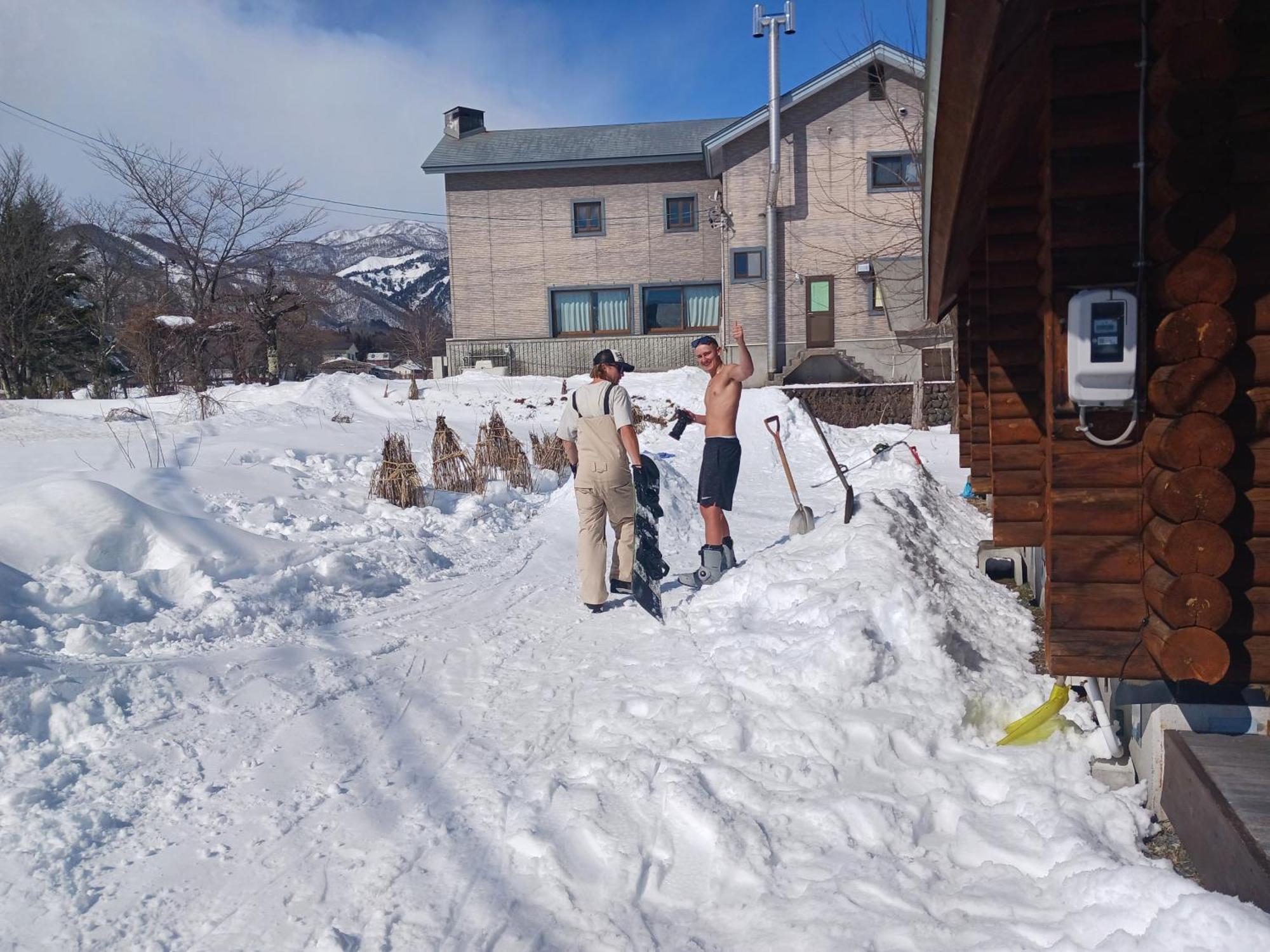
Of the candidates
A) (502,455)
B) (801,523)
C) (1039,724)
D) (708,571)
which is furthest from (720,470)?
(502,455)

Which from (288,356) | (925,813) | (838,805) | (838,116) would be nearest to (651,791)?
(838,805)

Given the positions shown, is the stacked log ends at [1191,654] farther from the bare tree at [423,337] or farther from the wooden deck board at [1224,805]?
the bare tree at [423,337]

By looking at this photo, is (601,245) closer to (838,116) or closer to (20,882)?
(838,116)

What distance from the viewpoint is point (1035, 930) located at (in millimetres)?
2395

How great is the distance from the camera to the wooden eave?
257 centimetres

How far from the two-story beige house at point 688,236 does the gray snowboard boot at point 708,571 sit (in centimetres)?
1725

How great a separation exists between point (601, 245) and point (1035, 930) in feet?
81.8

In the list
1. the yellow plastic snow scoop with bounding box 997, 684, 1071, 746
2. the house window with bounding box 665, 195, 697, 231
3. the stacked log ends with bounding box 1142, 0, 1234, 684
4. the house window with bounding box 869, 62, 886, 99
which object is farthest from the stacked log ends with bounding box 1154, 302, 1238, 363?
the house window with bounding box 665, 195, 697, 231

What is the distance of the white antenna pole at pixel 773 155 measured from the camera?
73.8ft

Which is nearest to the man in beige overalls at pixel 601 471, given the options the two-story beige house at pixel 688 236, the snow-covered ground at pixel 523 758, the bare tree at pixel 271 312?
the snow-covered ground at pixel 523 758

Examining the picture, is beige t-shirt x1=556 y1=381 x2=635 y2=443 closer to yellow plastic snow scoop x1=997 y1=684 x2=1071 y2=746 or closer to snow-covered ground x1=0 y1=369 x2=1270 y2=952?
snow-covered ground x1=0 y1=369 x2=1270 y2=952

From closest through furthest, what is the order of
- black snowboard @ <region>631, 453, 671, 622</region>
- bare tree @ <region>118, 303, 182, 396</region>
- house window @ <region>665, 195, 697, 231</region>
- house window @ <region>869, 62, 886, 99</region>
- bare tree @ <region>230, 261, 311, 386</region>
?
black snowboard @ <region>631, 453, 671, 622</region> < bare tree @ <region>118, 303, 182, 396</region> < house window @ <region>869, 62, 886, 99</region> < bare tree @ <region>230, 261, 311, 386</region> < house window @ <region>665, 195, 697, 231</region>

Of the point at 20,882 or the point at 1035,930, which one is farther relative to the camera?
the point at 20,882

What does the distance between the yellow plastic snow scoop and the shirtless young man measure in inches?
115
